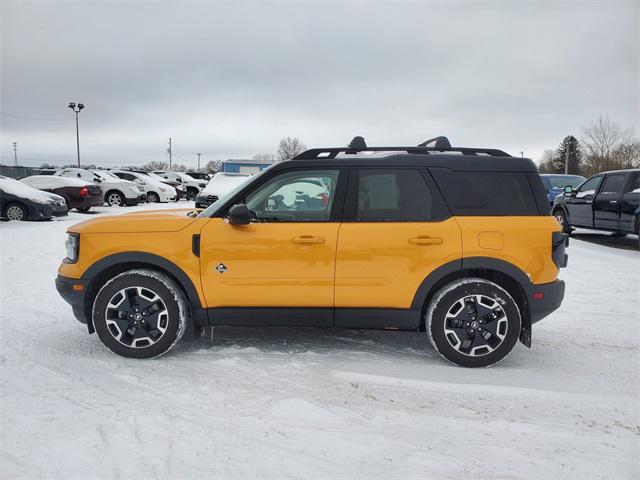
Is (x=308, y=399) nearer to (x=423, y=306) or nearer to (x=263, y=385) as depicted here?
(x=263, y=385)

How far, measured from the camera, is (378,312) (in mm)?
3705

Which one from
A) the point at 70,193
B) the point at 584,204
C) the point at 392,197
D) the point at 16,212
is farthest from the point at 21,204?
the point at 584,204

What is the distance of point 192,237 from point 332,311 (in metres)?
1.29

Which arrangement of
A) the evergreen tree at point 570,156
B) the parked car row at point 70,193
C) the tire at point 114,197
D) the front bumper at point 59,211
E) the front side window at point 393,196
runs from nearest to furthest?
the front side window at point 393,196 → the parked car row at point 70,193 → the front bumper at point 59,211 → the tire at point 114,197 → the evergreen tree at point 570,156

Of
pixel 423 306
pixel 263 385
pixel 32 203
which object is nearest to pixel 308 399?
pixel 263 385

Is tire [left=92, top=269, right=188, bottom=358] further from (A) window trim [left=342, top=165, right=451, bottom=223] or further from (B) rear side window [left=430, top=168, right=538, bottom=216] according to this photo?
(B) rear side window [left=430, top=168, right=538, bottom=216]

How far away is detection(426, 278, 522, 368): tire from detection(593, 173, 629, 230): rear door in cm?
852

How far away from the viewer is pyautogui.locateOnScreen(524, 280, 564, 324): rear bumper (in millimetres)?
3658

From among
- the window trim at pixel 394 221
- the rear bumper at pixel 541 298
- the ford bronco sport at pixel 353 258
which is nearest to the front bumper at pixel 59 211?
the ford bronco sport at pixel 353 258

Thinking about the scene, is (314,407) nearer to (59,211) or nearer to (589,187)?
(589,187)

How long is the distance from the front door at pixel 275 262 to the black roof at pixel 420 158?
25 cm

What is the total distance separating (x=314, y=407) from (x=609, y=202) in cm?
1024

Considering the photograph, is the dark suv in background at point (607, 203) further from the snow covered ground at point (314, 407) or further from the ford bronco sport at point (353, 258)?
the ford bronco sport at point (353, 258)

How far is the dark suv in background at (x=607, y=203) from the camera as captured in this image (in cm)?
995
